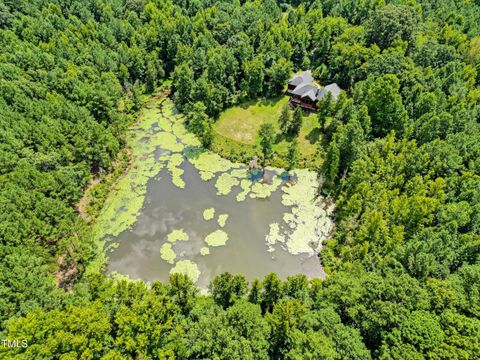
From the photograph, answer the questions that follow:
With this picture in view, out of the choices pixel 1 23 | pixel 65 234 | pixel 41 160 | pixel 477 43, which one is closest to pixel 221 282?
A: pixel 65 234

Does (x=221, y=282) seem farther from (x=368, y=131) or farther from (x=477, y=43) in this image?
(x=477, y=43)

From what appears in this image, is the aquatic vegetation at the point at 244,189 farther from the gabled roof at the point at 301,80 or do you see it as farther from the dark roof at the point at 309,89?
the gabled roof at the point at 301,80

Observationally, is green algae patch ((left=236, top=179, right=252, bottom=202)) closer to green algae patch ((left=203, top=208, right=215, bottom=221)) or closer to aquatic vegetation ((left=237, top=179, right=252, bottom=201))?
aquatic vegetation ((left=237, top=179, right=252, bottom=201))

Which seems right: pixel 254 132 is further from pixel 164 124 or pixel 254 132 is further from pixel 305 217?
pixel 305 217

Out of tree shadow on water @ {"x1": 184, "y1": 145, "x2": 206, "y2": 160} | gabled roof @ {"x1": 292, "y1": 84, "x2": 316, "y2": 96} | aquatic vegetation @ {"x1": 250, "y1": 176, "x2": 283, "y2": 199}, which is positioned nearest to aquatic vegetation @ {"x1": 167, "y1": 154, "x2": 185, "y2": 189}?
tree shadow on water @ {"x1": 184, "y1": 145, "x2": 206, "y2": 160}

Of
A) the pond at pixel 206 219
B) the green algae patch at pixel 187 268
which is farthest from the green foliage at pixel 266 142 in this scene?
the green algae patch at pixel 187 268

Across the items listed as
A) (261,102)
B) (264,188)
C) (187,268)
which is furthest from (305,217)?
(261,102)

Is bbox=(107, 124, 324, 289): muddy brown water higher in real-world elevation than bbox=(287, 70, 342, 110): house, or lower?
lower
